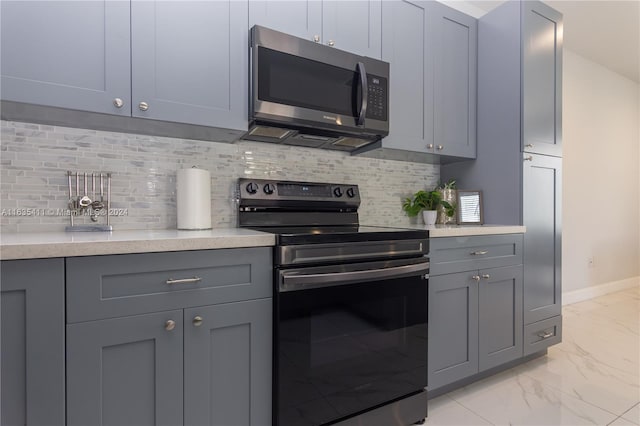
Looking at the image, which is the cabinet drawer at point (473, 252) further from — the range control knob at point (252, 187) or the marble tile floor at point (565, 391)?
the range control knob at point (252, 187)

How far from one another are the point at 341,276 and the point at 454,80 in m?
1.69

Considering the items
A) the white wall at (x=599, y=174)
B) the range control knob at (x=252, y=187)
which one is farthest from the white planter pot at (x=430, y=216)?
the white wall at (x=599, y=174)

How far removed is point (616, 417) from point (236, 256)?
6.82 ft

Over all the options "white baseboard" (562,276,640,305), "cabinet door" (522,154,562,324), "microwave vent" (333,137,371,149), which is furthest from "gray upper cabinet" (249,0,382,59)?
"white baseboard" (562,276,640,305)

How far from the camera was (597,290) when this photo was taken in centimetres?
405

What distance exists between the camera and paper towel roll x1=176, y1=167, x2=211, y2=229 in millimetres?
1659

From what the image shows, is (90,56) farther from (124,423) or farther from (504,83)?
(504,83)

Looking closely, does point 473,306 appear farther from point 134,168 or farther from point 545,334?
point 134,168

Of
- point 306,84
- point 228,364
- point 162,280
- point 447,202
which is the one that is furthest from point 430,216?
point 162,280

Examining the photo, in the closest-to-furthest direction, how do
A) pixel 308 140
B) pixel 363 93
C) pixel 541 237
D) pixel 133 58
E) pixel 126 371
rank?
pixel 126 371 < pixel 133 58 < pixel 363 93 < pixel 308 140 < pixel 541 237

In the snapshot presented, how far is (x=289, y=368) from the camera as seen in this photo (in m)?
1.34

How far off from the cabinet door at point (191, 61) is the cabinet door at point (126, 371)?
85 centimetres

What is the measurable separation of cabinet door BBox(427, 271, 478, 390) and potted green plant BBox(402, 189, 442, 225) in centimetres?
52

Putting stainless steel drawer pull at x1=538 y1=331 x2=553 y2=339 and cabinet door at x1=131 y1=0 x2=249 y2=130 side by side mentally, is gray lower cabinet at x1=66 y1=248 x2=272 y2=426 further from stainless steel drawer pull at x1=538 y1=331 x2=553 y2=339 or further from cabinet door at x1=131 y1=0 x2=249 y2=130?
stainless steel drawer pull at x1=538 y1=331 x2=553 y2=339
